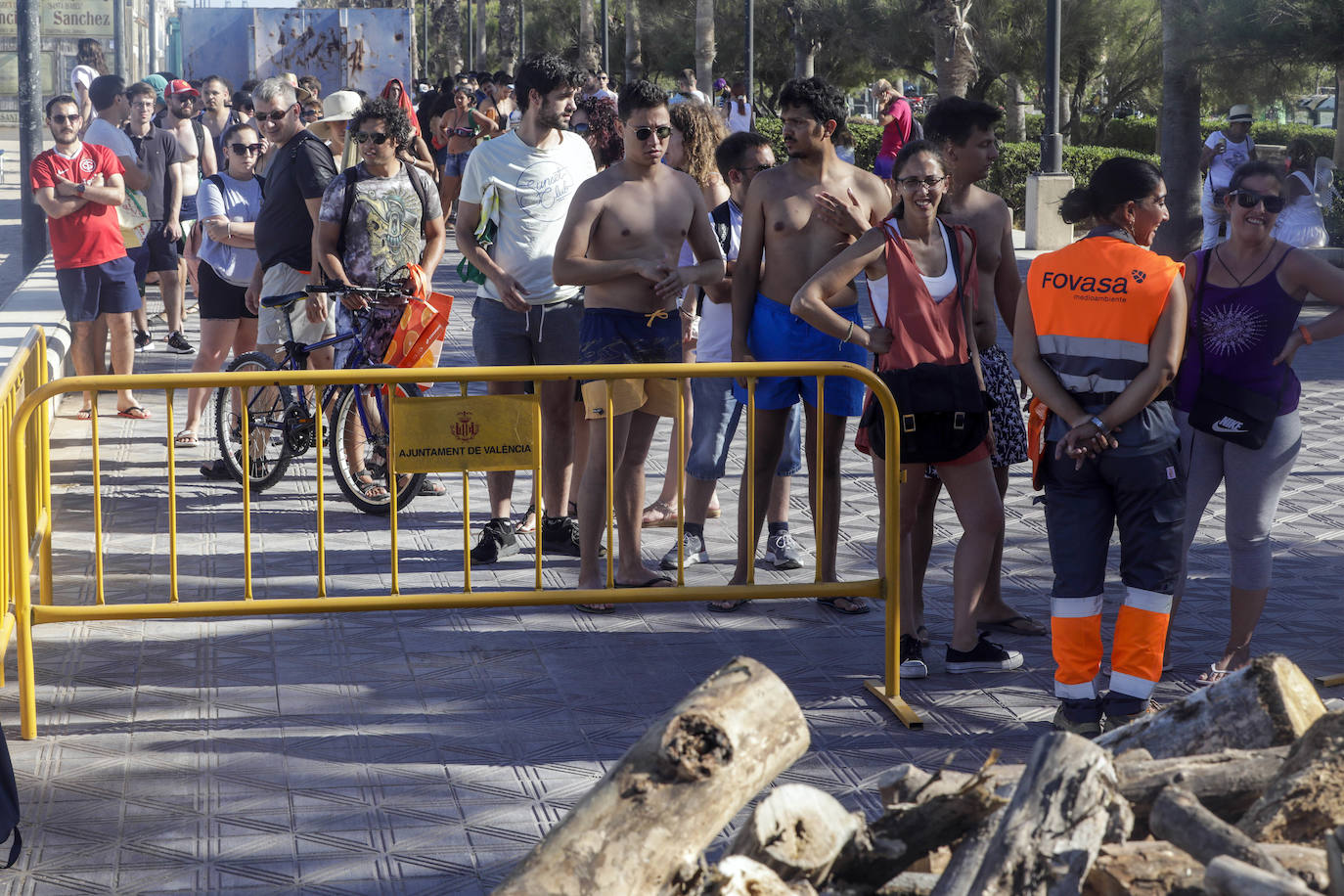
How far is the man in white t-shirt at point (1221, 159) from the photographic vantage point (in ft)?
50.9

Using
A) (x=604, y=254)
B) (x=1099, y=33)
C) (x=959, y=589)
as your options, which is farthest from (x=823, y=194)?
(x=1099, y=33)

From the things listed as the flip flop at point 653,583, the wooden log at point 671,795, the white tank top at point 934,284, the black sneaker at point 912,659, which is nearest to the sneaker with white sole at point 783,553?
the flip flop at point 653,583

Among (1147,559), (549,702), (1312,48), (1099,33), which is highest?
(1099,33)

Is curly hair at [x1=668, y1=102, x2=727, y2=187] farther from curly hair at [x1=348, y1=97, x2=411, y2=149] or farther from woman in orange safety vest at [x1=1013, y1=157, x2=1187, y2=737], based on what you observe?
woman in orange safety vest at [x1=1013, y1=157, x2=1187, y2=737]

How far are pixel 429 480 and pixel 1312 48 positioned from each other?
403 inches

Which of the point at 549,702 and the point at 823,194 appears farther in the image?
the point at 823,194

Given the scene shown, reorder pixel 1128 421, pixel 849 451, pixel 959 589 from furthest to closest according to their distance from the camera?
1. pixel 849 451
2. pixel 959 589
3. pixel 1128 421

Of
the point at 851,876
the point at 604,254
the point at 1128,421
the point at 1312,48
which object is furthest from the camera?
the point at 1312,48

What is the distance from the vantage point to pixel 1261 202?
209 inches

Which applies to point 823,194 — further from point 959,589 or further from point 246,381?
point 246,381

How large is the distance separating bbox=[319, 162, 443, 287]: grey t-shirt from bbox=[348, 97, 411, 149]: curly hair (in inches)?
8.0

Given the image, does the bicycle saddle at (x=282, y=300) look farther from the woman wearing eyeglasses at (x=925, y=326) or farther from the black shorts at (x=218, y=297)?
the woman wearing eyeglasses at (x=925, y=326)

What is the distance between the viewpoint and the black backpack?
807 centimetres

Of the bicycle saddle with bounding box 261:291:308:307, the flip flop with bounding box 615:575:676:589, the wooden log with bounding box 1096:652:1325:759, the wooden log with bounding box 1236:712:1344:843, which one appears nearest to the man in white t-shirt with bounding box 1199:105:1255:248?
the bicycle saddle with bounding box 261:291:308:307
